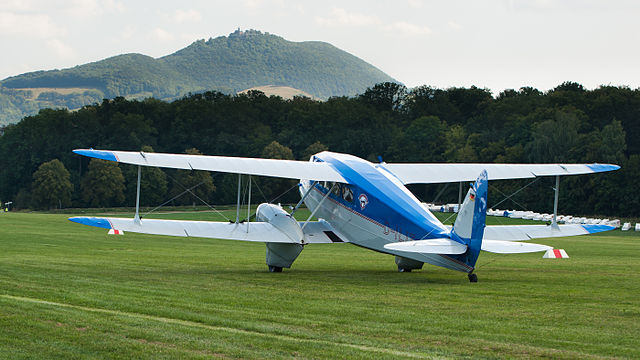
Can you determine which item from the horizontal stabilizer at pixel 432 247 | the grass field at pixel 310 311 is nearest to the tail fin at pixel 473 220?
the horizontal stabilizer at pixel 432 247

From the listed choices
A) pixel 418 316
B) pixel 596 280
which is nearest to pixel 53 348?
pixel 418 316

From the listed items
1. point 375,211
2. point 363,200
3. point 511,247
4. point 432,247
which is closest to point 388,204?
point 375,211

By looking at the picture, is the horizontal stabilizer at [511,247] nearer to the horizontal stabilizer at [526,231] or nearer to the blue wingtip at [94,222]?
the horizontal stabilizer at [526,231]

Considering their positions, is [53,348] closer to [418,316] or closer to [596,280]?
[418,316]

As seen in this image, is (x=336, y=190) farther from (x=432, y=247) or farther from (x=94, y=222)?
(x=94, y=222)

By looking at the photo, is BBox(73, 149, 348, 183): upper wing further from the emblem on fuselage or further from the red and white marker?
the red and white marker

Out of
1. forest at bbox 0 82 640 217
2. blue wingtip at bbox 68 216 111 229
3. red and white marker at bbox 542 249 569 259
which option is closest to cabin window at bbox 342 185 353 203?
blue wingtip at bbox 68 216 111 229

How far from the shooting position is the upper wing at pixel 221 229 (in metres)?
18.6

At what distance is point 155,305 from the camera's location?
506 inches

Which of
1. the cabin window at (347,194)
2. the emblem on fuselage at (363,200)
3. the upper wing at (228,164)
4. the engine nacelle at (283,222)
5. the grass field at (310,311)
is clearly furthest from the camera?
the engine nacelle at (283,222)

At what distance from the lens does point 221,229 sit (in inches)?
775

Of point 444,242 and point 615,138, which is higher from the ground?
point 615,138

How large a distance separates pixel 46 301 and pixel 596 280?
39.9 ft

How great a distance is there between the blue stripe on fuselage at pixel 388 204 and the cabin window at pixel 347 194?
194 millimetres
